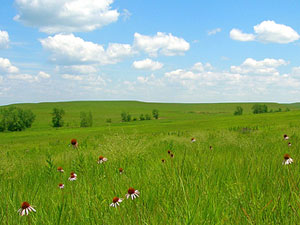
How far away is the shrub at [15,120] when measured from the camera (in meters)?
92.6

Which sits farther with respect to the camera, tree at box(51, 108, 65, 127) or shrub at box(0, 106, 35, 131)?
tree at box(51, 108, 65, 127)

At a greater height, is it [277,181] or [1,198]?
[277,181]

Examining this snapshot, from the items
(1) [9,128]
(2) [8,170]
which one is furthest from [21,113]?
(2) [8,170]

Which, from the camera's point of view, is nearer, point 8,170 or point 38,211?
point 38,211

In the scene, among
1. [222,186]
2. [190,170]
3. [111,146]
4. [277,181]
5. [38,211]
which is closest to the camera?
[38,211]

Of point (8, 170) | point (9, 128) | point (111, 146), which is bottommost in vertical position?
point (9, 128)

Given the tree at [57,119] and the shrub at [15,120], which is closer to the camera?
the shrub at [15,120]

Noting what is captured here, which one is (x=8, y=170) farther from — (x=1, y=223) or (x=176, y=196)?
(x=176, y=196)

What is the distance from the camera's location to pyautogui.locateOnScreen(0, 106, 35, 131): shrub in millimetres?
92625

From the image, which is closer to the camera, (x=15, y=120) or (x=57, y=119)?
(x=15, y=120)

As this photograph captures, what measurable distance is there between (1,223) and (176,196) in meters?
1.59

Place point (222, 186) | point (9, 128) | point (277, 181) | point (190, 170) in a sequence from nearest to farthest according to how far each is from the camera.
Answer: point (277, 181)
point (222, 186)
point (190, 170)
point (9, 128)

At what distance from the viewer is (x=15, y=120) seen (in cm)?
9338

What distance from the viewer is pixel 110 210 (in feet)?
7.43
